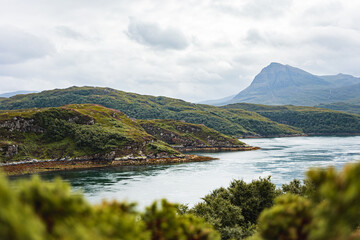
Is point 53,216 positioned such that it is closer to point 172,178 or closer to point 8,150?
point 172,178

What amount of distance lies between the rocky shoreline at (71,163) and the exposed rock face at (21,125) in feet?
77.7

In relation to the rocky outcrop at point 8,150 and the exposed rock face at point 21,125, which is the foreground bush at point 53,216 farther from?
the exposed rock face at point 21,125

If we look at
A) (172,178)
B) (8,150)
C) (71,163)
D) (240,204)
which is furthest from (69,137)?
(240,204)

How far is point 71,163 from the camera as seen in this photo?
123875mm

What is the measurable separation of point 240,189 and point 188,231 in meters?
40.1

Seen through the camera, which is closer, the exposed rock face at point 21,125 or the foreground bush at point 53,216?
the foreground bush at point 53,216

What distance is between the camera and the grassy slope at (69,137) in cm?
12550

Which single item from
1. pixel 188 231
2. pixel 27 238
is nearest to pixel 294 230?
pixel 188 231

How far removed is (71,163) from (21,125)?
3498cm

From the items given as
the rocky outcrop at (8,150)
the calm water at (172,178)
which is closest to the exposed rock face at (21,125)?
the rocky outcrop at (8,150)

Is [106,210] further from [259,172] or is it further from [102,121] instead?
[102,121]

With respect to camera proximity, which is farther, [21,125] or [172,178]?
[21,125]

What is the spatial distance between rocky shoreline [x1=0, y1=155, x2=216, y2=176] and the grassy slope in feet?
12.8

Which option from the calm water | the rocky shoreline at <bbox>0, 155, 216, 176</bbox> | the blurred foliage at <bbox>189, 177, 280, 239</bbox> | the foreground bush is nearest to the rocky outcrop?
the rocky shoreline at <bbox>0, 155, 216, 176</bbox>
